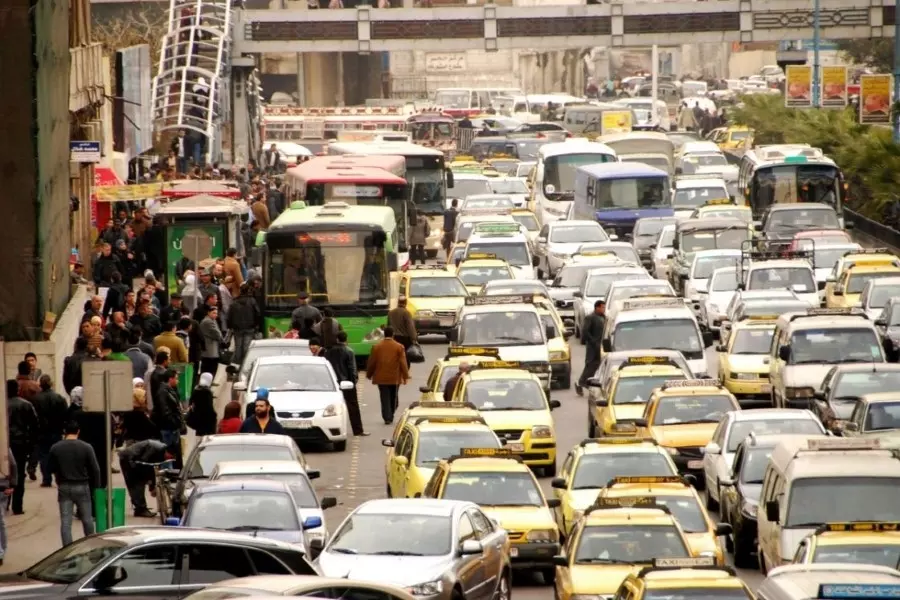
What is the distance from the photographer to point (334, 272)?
3878 cm

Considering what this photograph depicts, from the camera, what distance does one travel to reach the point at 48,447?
25656 mm

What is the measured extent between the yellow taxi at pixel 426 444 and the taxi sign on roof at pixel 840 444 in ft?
15.3

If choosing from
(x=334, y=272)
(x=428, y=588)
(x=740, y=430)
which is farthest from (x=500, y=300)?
(x=428, y=588)

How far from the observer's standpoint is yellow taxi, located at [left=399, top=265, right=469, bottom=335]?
42125 mm

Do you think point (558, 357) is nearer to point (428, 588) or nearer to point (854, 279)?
point (854, 279)

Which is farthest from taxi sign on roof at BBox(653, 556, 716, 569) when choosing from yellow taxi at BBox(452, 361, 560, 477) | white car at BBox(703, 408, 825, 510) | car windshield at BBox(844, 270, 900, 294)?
car windshield at BBox(844, 270, 900, 294)

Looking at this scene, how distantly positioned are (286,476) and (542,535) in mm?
2624

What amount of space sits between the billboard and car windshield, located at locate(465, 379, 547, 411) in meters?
25.9

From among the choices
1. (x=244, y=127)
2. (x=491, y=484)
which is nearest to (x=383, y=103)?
(x=244, y=127)

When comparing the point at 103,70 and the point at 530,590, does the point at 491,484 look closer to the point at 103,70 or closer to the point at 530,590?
the point at 530,590

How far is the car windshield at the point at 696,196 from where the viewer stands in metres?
60.6

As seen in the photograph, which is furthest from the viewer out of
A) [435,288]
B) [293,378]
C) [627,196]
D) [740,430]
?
[627,196]

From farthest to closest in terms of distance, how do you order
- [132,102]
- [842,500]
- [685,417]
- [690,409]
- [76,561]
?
[132,102] < [690,409] < [685,417] < [842,500] < [76,561]

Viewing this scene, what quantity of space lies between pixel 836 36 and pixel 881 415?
201ft
